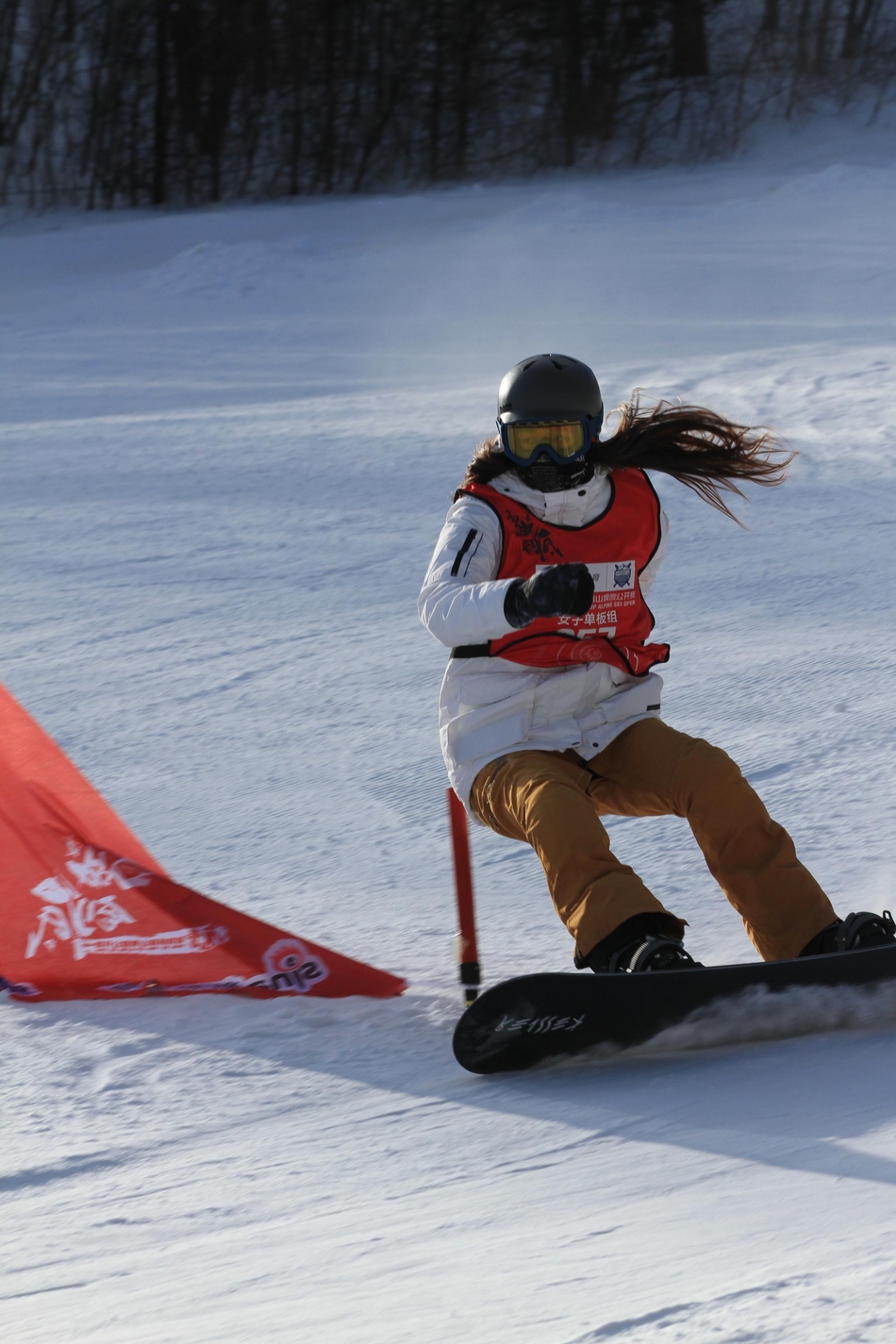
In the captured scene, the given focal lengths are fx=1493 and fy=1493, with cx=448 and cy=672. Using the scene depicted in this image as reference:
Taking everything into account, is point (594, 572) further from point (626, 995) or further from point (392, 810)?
point (392, 810)

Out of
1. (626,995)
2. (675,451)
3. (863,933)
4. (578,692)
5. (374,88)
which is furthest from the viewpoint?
(374,88)

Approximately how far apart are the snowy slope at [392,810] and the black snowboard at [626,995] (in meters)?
0.08

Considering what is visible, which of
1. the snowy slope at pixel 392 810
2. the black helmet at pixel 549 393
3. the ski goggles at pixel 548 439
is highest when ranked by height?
the black helmet at pixel 549 393

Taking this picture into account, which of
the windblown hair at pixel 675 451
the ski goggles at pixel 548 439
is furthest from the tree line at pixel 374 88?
the ski goggles at pixel 548 439

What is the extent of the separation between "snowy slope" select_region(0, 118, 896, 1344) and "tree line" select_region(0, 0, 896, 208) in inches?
214

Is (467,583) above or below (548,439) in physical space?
below

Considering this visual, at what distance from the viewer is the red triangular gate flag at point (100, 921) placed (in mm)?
2912

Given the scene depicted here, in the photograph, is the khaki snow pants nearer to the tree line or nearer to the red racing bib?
the red racing bib

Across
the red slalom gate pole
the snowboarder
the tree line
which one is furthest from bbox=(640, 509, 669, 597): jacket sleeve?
the tree line

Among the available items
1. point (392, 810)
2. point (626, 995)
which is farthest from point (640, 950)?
point (392, 810)

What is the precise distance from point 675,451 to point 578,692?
24.1 inches

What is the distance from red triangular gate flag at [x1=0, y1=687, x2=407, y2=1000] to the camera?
9.55 ft

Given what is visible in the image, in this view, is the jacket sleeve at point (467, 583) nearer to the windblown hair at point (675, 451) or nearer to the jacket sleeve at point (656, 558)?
the windblown hair at point (675, 451)

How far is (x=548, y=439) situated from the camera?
9.23 feet
